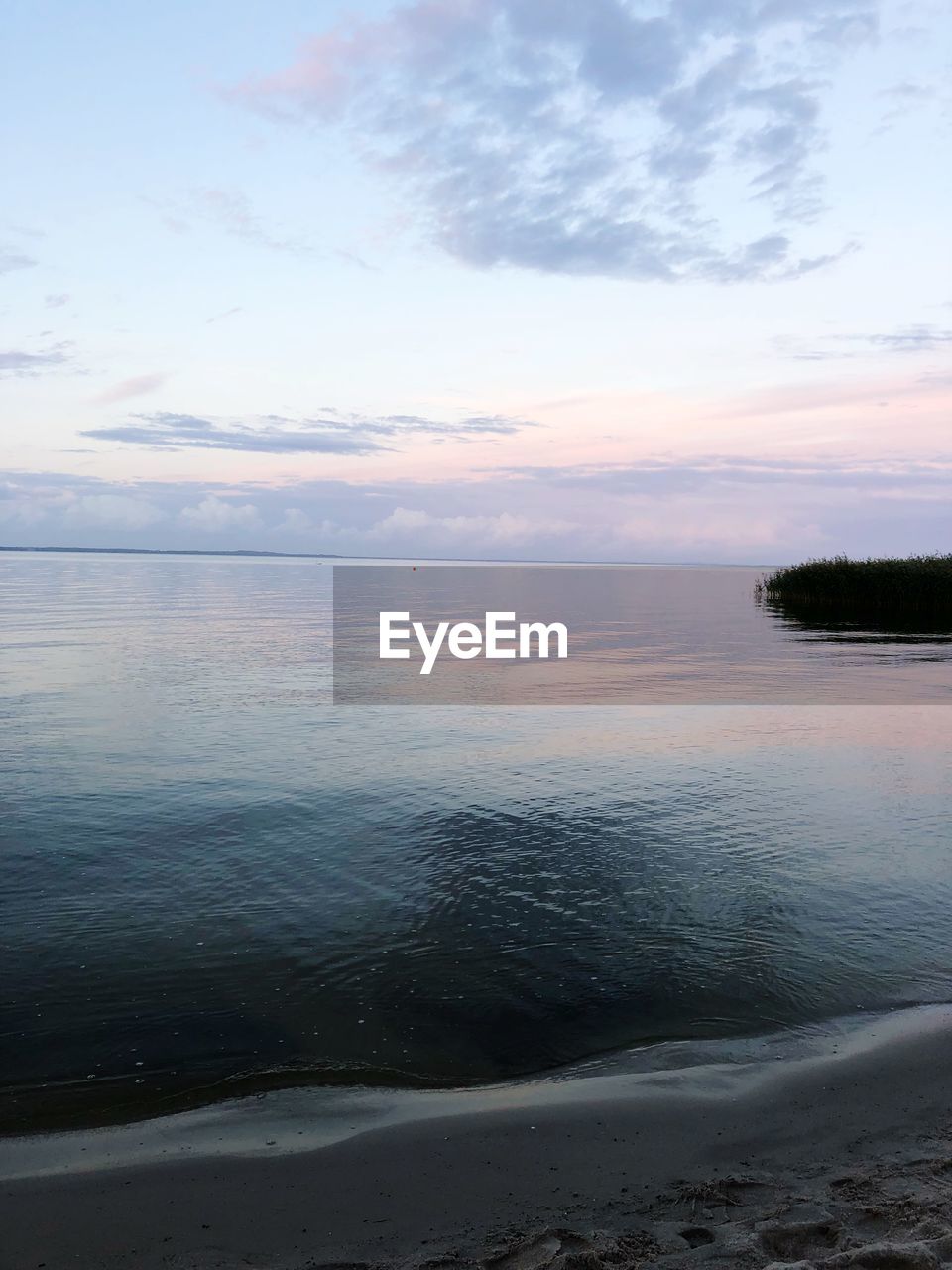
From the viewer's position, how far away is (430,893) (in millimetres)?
13258

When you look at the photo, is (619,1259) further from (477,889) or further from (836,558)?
(836,558)

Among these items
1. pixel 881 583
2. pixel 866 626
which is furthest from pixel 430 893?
pixel 881 583

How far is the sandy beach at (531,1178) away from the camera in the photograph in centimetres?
598

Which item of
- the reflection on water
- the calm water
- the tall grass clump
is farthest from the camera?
the tall grass clump

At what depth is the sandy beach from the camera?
5.98 metres

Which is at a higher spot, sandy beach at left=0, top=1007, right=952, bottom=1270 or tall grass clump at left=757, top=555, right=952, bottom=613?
tall grass clump at left=757, top=555, right=952, bottom=613

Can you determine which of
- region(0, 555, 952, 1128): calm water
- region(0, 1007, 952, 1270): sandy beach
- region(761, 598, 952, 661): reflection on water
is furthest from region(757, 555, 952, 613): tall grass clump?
region(0, 1007, 952, 1270): sandy beach

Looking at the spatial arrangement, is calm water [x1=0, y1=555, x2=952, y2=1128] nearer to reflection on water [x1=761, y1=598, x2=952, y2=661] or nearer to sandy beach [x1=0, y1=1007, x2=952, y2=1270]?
sandy beach [x1=0, y1=1007, x2=952, y2=1270]

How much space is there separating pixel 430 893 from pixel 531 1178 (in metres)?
6.46

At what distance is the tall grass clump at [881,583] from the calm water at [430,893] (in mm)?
51025

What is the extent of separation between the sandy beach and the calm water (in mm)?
757

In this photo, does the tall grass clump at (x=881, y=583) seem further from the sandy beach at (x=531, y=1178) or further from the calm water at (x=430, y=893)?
the sandy beach at (x=531, y=1178)

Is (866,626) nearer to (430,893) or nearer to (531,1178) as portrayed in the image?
(430,893)

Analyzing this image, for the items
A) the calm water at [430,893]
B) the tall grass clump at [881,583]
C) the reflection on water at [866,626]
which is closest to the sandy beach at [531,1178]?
the calm water at [430,893]
